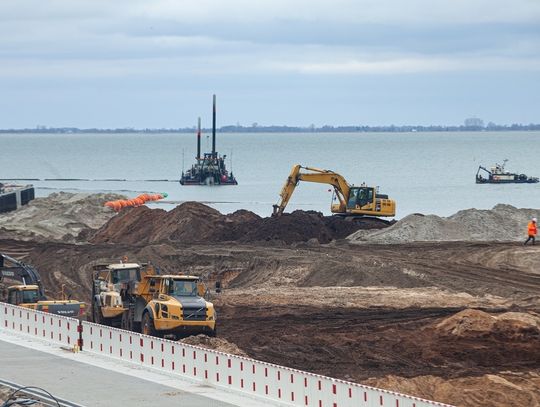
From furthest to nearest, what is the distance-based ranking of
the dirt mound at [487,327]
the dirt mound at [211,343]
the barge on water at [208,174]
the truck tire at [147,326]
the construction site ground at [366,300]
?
the barge on water at [208,174], the dirt mound at [487,327], the truck tire at [147,326], the dirt mound at [211,343], the construction site ground at [366,300]

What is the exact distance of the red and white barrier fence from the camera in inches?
947

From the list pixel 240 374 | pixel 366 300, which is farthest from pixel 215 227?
pixel 240 374

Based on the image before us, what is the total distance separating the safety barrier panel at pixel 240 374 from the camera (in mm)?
23875

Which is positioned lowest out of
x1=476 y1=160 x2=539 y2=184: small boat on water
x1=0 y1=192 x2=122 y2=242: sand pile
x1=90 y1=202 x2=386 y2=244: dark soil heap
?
x1=476 y1=160 x2=539 y2=184: small boat on water

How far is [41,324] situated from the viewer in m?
37.0

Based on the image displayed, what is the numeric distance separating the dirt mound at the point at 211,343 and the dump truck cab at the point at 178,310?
329 mm

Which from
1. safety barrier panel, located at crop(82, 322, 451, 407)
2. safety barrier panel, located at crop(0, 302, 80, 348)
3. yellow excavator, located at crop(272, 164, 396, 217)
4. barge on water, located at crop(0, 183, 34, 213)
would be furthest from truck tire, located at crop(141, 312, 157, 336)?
barge on water, located at crop(0, 183, 34, 213)

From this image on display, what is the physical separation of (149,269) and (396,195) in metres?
117

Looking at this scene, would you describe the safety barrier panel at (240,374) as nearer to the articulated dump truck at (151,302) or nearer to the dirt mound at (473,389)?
the articulated dump truck at (151,302)

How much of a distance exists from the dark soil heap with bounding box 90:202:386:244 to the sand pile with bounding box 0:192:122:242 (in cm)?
379

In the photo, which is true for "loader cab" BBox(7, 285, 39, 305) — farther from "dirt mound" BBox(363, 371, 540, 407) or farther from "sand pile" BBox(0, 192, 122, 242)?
"sand pile" BBox(0, 192, 122, 242)

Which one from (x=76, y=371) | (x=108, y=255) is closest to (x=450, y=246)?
(x=108, y=255)

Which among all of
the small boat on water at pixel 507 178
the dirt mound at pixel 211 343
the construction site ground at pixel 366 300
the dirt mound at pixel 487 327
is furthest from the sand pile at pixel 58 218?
the small boat on water at pixel 507 178

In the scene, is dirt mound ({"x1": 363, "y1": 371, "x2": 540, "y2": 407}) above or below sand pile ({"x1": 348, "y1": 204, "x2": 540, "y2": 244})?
above
